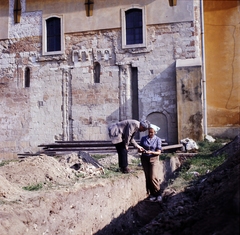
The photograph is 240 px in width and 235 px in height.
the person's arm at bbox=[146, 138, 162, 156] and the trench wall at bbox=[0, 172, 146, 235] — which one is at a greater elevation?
the person's arm at bbox=[146, 138, 162, 156]

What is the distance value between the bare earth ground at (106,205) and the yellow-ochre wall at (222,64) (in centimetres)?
961

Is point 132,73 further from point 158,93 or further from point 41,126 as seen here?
point 41,126

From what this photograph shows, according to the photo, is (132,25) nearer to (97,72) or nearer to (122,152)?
(97,72)

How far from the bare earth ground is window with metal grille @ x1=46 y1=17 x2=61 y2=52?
9.02 metres

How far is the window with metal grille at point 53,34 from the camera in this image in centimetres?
1688

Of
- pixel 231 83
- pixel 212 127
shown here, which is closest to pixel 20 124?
pixel 212 127

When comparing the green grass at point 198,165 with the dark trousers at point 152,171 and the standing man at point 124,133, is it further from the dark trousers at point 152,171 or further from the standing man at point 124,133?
the standing man at point 124,133

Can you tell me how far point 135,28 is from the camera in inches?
632

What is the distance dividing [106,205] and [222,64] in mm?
12003

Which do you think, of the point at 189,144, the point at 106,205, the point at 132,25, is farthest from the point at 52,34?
the point at 106,205

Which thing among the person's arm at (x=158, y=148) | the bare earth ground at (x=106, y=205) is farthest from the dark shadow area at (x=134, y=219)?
the person's arm at (x=158, y=148)

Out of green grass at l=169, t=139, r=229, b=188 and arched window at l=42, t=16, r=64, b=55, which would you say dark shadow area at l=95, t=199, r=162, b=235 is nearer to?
green grass at l=169, t=139, r=229, b=188

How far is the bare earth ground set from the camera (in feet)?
15.0

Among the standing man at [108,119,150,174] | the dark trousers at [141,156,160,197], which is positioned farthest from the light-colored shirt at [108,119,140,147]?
the dark trousers at [141,156,160,197]
